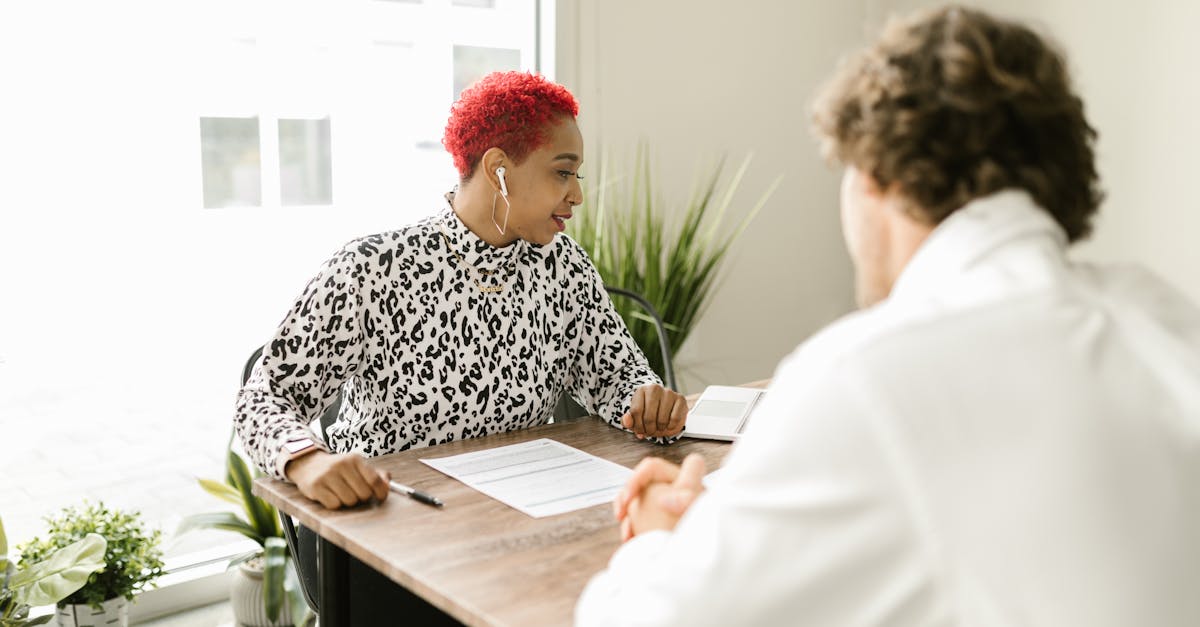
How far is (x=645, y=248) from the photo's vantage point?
3164mm

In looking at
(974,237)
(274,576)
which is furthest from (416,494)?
(274,576)

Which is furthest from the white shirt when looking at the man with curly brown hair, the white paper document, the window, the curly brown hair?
the window

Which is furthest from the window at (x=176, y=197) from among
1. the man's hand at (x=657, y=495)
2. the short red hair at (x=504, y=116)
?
the man's hand at (x=657, y=495)

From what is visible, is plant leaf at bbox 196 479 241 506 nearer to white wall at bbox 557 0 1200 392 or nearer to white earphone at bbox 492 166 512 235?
white earphone at bbox 492 166 512 235

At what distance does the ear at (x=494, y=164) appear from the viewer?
1987mm

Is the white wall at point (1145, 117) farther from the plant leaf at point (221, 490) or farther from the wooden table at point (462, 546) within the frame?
the plant leaf at point (221, 490)

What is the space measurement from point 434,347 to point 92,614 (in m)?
1.22

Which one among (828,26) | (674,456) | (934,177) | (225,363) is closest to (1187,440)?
(934,177)

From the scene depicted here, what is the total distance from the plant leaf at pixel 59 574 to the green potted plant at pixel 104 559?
50mm

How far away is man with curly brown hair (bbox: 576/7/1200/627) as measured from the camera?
0.80 meters

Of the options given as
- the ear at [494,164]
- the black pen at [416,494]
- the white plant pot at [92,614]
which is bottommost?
the white plant pot at [92,614]

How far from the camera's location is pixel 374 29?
303cm

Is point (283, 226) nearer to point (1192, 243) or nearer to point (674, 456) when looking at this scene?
point (674, 456)

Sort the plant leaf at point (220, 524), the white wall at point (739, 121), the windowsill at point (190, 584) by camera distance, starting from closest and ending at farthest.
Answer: the plant leaf at point (220, 524)
the windowsill at point (190, 584)
the white wall at point (739, 121)
